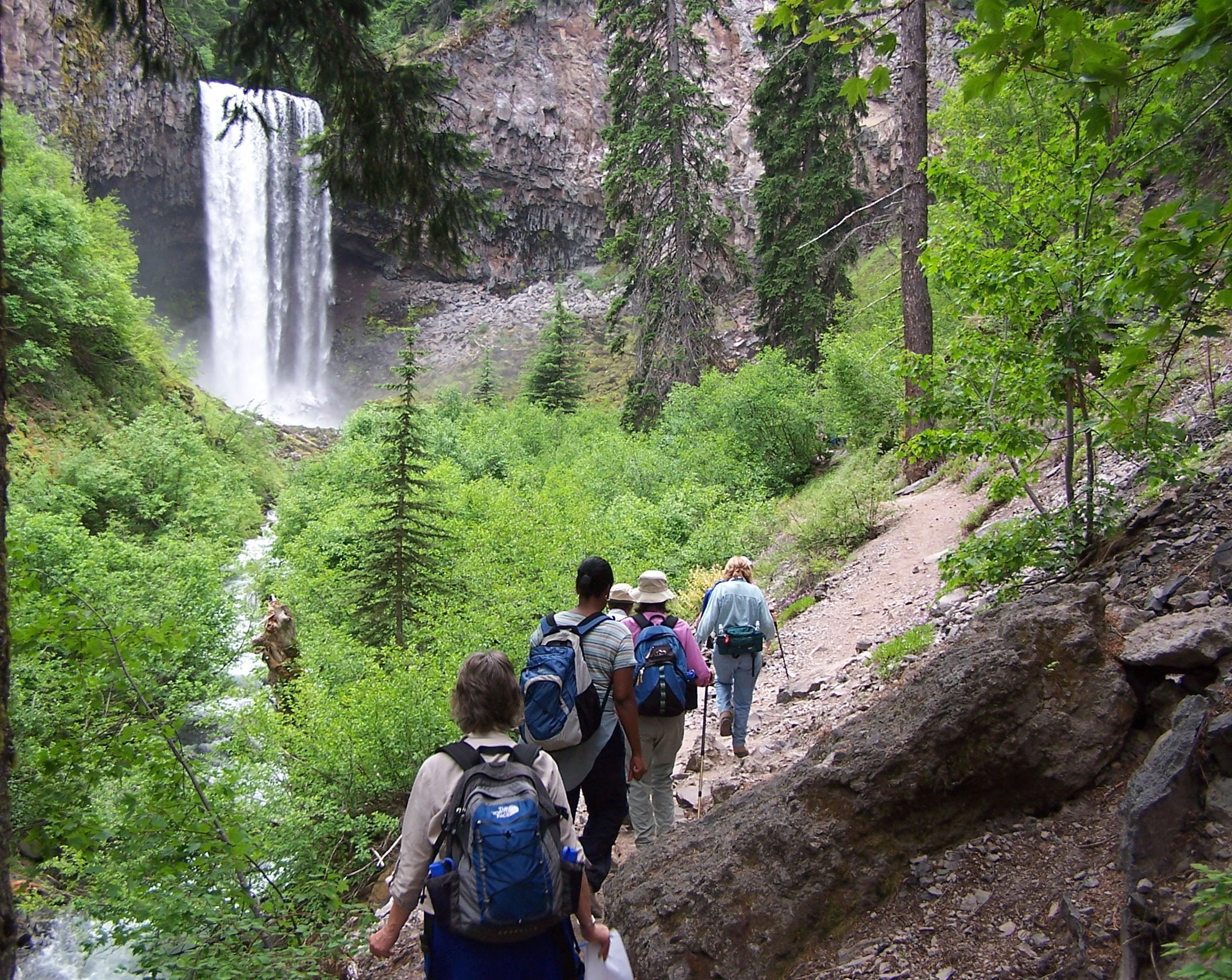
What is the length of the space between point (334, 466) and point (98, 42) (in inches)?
959

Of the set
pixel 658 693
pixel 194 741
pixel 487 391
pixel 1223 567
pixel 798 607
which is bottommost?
pixel 194 741

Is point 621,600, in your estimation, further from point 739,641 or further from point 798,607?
point 798,607

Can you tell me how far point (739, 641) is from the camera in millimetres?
5840

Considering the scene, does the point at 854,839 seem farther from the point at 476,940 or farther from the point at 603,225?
the point at 603,225

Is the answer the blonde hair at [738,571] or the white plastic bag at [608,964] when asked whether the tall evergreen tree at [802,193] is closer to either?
the blonde hair at [738,571]

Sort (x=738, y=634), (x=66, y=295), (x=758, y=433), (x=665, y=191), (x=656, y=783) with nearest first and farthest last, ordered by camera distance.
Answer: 1. (x=656, y=783)
2. (x=738, y=634)
3. (x=758, y=433)
4. (x=66, y=295)
5. (x=665, y=191)

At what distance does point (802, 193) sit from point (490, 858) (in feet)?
70.4

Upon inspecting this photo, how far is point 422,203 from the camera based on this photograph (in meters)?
4.96

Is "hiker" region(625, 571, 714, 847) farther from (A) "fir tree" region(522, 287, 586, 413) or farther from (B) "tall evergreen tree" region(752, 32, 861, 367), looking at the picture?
(A) "fir tree" region(522, 287, 586, 413)

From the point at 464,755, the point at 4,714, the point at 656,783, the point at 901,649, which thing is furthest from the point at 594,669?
the point at 901,649

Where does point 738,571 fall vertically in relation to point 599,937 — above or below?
below

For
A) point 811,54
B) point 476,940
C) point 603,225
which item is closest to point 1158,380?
point 476,940

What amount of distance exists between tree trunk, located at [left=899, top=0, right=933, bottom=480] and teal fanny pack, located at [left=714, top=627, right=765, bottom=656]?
6330 mm

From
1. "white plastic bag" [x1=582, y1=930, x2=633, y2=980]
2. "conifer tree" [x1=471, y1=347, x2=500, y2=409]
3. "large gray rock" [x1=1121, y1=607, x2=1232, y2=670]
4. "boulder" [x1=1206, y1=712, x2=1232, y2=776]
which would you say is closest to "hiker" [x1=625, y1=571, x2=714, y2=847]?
"white plastic bag" [x1=582, y1=930, x2=633, y2=980]
